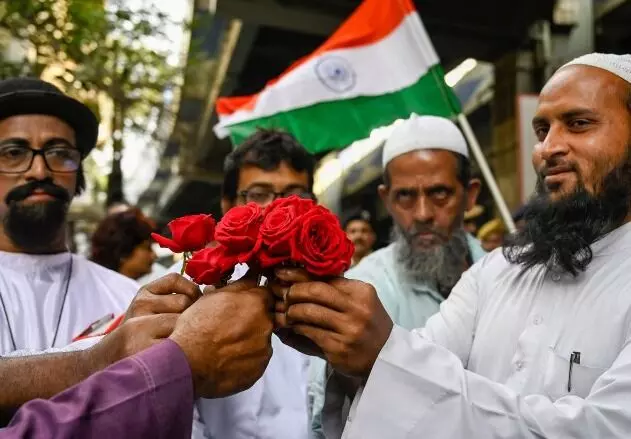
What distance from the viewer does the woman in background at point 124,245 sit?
5344 mm

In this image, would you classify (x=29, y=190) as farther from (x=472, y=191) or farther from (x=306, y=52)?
(x=306, y=52)

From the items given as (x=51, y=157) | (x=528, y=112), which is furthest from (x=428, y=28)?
(x=51, y=157)

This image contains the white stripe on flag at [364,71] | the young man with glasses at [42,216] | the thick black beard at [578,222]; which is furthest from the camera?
the white stripe on flag at [364,71]

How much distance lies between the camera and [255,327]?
1.63 meters

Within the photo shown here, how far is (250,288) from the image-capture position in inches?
67.4

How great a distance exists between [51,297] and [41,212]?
1.24ft

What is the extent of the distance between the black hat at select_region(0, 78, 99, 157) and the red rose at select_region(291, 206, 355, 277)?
189 centimetres

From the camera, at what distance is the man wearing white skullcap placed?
1629 mm

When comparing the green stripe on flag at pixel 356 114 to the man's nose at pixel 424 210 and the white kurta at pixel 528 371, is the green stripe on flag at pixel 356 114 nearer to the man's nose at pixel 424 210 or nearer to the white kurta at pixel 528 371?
the man's nose at pixel 424 210

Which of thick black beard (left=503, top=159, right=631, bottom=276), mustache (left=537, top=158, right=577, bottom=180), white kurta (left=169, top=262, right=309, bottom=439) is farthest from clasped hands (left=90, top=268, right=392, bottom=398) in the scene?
mustache (left=537, top=158, right=577, bottom=180)

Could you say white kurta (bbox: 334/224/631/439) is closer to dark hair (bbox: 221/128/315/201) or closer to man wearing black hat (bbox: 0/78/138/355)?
dark hair (bbox: 221/128/315/201)

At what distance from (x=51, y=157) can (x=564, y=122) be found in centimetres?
217

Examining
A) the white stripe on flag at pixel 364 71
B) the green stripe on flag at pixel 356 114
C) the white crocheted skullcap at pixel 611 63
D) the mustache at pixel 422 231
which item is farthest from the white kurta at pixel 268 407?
the white stripe on flag at pixel 364 71

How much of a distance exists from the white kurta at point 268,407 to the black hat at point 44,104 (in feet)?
3.45
